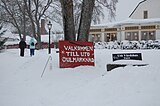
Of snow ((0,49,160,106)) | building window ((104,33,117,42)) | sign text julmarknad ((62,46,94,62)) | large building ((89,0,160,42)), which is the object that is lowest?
snow ((0,49,160,106))

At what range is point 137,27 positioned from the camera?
4441 cm

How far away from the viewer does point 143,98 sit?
7719 mm

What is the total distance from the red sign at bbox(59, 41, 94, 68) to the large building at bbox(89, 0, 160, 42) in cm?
2966

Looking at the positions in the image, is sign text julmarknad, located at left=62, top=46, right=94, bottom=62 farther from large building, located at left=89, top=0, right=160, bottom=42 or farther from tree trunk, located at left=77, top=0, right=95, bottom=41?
large building, located at left=89, top=0, right=160, bottom=42

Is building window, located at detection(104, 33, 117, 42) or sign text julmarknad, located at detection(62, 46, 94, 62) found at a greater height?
building window, located at detection(104, 33, 117, 42)

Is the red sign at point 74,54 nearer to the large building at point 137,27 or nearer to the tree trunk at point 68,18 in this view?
the tree trunk at point 68,18

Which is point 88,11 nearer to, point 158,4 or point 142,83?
point 142,83

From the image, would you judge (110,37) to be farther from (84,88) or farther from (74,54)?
(84,88)

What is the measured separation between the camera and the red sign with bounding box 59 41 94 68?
47.7 feet

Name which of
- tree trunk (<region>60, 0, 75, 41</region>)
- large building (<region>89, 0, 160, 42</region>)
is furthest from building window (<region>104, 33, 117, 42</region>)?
tree trunk (<region>60, 0, 75, 41</region>)

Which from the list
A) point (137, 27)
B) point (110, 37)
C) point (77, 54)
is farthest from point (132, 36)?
point (77, 54)

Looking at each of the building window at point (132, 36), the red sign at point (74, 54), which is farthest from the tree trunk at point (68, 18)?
the building window at point (132, 36)

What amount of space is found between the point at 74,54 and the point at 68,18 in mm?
2076

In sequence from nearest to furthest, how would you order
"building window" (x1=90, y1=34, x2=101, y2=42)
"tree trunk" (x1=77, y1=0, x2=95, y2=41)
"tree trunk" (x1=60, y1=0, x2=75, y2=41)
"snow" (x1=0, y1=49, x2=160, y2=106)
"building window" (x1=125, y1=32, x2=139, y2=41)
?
"snow" (x1=0, y1=49, x2=160, y2=106)
"tree trunk" (x1=60, y1=0, x2=75, y2=41)
"tree trunk" (x1=77, y1=0, x2=95, y2=41)
"building window" (x1=125, y1=32, x2=139, y2=41)
"building window" (x1=90, y1=34, x2=101, y2=42)
